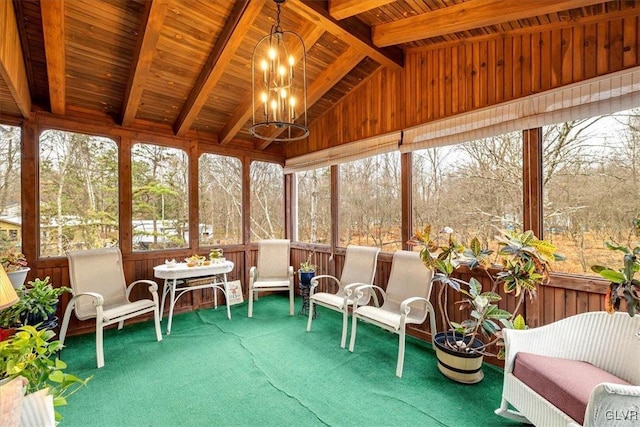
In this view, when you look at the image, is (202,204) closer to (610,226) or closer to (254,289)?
(254,289)

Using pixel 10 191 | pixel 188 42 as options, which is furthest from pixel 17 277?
pixel 188 42

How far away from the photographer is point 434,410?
85.0 inches

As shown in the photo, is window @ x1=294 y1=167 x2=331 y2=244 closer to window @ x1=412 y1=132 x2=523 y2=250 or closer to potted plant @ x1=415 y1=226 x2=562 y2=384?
window @ x1=412 y1=132 x2=523 y2=250

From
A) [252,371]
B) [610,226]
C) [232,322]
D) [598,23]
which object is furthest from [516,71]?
[232,322]

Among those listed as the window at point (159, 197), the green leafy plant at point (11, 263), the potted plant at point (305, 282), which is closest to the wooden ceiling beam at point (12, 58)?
the window at point (159, 197)

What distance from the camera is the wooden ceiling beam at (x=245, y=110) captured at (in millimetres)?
3093

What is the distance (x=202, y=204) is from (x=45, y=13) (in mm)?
2788

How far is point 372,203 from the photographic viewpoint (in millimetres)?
4117

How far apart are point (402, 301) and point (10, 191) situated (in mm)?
4516

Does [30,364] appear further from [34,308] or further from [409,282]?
[409,282]

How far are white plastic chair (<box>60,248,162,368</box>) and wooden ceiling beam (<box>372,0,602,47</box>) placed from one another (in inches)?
151

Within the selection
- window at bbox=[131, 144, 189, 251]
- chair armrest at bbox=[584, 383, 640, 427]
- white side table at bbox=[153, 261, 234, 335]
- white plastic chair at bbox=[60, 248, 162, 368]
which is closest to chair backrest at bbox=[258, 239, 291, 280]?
white side table at bbox=[153, 261, 234, 335]

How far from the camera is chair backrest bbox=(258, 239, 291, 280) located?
458cm

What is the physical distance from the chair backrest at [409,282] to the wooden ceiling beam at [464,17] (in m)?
2.23
